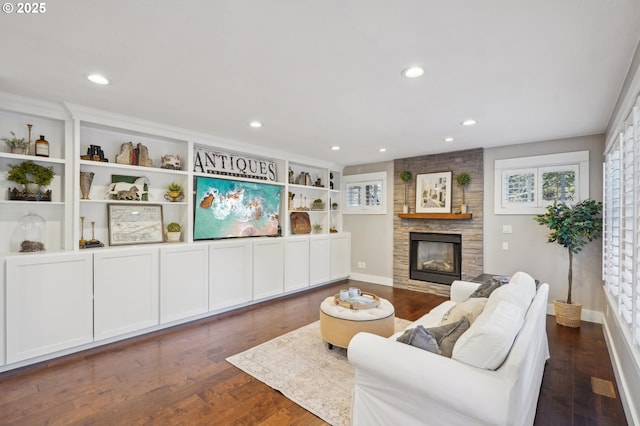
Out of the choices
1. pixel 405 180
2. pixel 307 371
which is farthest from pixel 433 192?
pixel 307 371

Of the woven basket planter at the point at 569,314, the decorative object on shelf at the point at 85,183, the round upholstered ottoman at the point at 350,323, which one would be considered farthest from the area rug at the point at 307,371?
the woven basket planter at the point at 569,314

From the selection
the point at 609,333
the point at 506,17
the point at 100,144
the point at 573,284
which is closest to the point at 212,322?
the point at 100,144

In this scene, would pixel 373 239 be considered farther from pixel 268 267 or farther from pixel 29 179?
pixel 29 179

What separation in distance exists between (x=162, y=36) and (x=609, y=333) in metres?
4.80

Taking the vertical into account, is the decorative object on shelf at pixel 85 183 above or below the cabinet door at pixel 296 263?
above

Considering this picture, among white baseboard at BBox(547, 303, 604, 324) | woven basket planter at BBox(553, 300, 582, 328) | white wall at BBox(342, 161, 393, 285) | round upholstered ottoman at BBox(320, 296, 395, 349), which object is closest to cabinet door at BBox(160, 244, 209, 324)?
round upholstered ottoman at BBox(320, 296, 395, 349)

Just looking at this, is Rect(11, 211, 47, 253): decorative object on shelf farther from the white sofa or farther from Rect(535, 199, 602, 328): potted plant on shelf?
Rect(535, 199, 602, 328): potted plant on shelf

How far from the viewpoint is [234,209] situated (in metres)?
4.76

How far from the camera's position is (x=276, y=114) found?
3.32m

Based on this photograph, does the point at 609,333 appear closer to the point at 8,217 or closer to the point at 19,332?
the point at 19,332

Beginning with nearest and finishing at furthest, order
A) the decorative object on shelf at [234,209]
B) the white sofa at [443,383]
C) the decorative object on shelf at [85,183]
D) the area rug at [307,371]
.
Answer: the white sofa at [443,383] → the area rug at [307,371] → the decorative object on shelf at [85,183] → the decorative object on shelf at [234,209]

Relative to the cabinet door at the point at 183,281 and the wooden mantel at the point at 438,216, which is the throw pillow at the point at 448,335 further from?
the wooden mantel at the point at 438,216

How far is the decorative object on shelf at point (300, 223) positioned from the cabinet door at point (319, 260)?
26cm

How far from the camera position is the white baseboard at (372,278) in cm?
604
